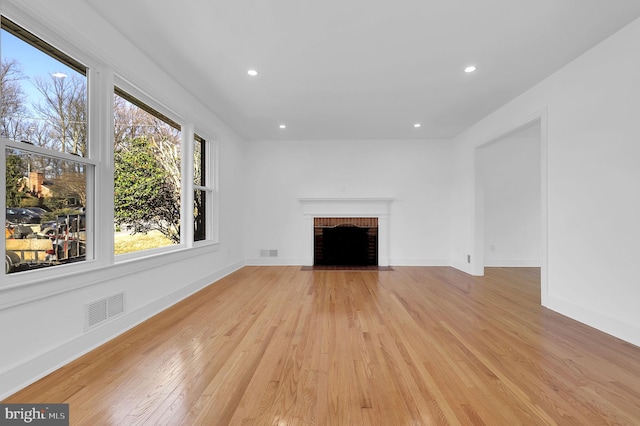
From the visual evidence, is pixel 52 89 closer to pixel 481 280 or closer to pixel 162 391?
pixel 162 391

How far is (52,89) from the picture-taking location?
2055mm

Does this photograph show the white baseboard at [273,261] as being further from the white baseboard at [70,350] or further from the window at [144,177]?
the white baseboard at [70,350]

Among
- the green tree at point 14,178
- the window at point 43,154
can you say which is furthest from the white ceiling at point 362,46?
the green tree at point 14,178

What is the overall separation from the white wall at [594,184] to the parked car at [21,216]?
15.4ft

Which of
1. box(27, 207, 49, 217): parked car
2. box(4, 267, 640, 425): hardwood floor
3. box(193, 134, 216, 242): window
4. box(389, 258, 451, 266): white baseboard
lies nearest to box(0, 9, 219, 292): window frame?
box(27, 207, 49, 217): parked car

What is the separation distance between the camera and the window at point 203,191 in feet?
13.7

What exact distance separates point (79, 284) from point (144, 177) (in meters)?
1.38

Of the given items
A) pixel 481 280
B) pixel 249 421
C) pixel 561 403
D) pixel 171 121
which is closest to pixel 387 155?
pixel 481 280

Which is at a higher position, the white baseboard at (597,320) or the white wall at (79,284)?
the white wall at (79,284)

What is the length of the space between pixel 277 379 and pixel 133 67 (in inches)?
121

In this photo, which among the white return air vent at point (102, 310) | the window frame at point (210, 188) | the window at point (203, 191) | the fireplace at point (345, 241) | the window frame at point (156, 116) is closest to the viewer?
the white return air vent at point (102, 310)

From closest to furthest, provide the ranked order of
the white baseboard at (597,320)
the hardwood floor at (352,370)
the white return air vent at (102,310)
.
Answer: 1. the hardwood floor at (352,370)
2. the white return air vent at (102,310)
3. the white baseboard at (597,320)

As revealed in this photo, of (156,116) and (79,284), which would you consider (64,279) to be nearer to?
(79,284)

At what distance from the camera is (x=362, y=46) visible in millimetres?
2672
